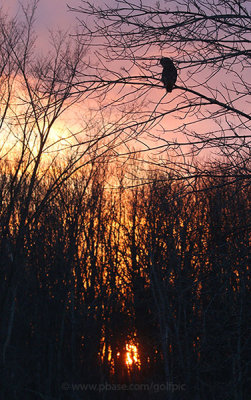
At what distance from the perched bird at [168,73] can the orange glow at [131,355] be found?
14.6 metres

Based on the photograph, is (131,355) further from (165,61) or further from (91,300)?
(165,61)

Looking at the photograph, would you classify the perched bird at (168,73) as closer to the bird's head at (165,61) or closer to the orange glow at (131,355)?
the bird's head at (165,61)

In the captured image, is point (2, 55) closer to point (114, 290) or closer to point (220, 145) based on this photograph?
point (220, 145)

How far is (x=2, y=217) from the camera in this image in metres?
12.4

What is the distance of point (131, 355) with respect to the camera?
1652 centimetres

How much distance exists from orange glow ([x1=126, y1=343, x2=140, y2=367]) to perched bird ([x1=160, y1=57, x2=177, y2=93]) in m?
14.6

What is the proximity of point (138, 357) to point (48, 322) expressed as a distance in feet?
14.4

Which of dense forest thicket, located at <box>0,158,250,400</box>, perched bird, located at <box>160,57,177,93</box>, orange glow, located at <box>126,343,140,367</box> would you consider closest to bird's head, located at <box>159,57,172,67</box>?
perched bird, located at <box>160,57,177,93</box>

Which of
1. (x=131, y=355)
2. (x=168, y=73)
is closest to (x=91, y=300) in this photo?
(x=131, y=355)

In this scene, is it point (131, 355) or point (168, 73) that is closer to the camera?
point (168, 73)

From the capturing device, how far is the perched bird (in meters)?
3.34

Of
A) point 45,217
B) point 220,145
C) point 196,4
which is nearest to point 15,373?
point 45,217

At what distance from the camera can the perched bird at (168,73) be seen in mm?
3344

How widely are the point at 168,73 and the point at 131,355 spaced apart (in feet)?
49.3
